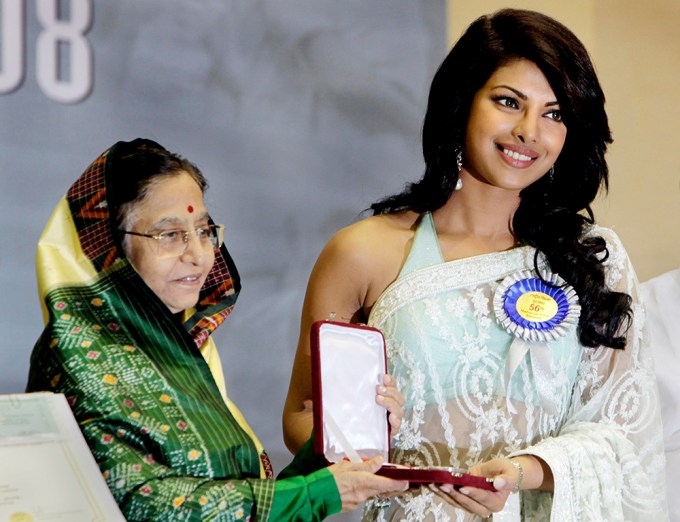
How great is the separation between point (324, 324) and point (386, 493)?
10.8 inches

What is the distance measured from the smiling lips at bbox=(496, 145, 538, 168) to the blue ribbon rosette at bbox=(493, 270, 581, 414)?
21 cm

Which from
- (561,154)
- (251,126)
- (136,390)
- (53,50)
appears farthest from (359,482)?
(251,126)

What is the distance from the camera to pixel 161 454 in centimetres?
151

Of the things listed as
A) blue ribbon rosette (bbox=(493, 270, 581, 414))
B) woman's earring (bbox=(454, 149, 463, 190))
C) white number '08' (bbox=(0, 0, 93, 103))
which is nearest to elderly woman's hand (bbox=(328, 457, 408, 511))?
blue ribbon rosette (bbox=(493, 270, 581, 414))

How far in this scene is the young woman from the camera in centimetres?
200

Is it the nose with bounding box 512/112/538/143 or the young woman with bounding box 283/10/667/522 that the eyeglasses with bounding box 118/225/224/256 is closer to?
the young woman with bounding box 283/10/667/522

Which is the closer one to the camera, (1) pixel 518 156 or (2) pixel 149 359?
(2) pixel 149 359

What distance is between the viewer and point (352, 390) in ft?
5.66

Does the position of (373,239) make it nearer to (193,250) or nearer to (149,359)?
(193,250)

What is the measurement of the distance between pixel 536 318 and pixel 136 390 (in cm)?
80

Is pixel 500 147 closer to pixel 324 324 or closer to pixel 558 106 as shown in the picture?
pixel 558 106

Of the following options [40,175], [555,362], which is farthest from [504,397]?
[40,175]

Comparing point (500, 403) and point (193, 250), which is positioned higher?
point (193, 250)

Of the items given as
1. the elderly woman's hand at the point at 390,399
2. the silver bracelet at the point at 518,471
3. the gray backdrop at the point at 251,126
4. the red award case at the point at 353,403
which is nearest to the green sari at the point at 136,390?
the red award case at the point at 353,403
